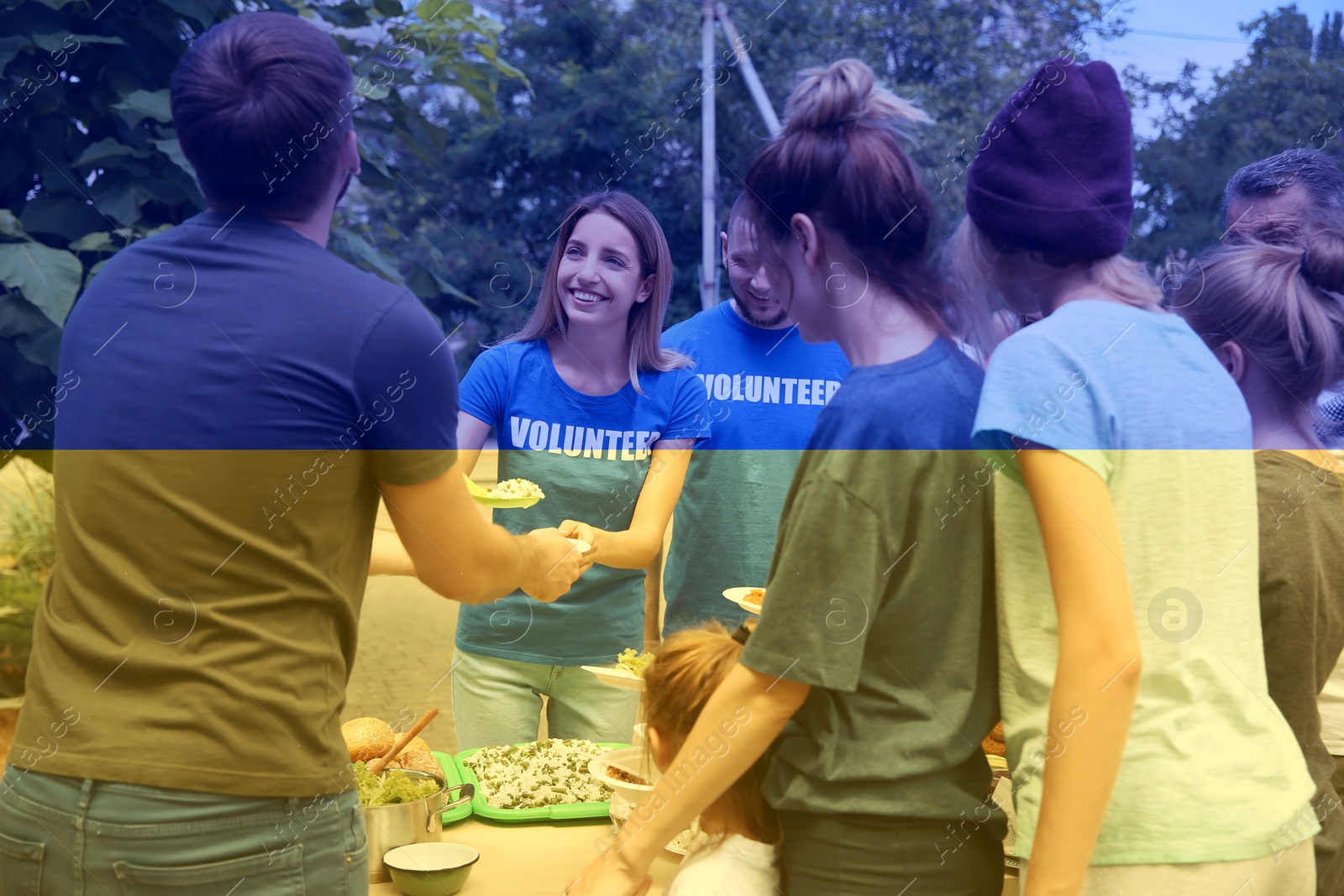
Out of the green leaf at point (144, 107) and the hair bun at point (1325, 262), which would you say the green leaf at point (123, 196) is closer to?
the green leaf at point (144, 107)

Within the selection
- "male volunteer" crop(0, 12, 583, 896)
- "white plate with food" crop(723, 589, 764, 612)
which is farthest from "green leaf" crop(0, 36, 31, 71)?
"white plate with food" crop(723, 589, 764, 612)

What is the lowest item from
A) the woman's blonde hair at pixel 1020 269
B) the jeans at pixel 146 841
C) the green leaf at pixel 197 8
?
the jeans at pixel 146 841

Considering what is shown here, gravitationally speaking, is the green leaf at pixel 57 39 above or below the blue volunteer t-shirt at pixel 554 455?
above

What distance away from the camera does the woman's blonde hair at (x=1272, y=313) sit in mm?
1315

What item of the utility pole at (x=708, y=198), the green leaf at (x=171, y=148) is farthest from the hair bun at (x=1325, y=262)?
the green leaf at (x=171, y=148)

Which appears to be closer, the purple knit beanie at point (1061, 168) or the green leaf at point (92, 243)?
the purple knit beanie at point (1061, 168)

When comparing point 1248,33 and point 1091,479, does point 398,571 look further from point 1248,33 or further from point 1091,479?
point 1248,33

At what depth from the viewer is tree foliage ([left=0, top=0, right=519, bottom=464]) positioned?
6.13 feet

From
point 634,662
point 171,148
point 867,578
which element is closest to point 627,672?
point 634,662

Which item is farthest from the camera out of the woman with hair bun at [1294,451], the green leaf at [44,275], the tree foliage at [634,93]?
the tree foliage at [634,93]

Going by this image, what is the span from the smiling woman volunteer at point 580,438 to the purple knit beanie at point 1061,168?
→ 1.01 metres

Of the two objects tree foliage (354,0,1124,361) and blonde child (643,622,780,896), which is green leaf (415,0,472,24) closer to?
tree foliage (354,0,1124,361)

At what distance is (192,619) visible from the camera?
0.88 meters

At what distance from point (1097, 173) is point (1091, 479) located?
32 centimetres
